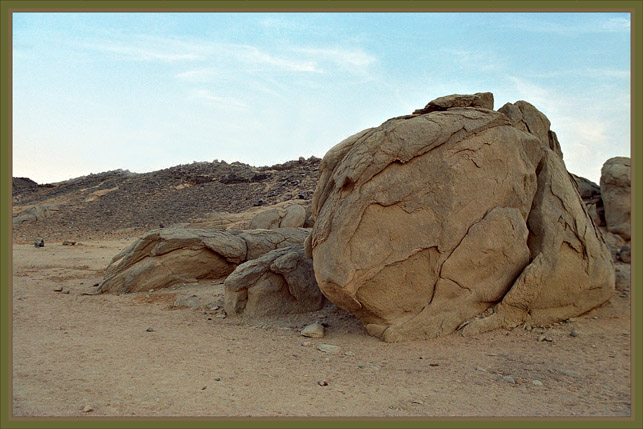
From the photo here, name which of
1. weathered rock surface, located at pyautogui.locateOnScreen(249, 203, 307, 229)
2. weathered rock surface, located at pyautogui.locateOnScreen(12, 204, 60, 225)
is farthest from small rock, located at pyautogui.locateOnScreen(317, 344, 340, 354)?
weathered rock surface, located at pyautogui.locateOnScreen(12, 204, 60, 225)

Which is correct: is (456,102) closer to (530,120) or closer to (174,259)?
(530,120)

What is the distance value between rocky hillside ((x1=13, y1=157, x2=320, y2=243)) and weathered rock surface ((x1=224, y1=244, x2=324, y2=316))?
13559 mm

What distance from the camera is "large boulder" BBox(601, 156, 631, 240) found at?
12.1 m

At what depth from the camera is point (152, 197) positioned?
2736 cm

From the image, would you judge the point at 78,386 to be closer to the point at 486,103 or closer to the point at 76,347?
the point at 76,347

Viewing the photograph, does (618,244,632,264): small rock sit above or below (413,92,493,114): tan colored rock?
below

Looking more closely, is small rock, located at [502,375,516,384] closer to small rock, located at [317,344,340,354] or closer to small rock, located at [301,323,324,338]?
small rock, located at [317,344,340,354]

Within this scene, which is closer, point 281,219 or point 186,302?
point 186,302

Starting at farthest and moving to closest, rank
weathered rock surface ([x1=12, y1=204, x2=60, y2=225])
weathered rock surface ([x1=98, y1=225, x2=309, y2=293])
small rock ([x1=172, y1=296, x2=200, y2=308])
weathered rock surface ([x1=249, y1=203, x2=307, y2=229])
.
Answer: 1. weathered rock surface ([x1=12, y1=204, x2=60, y2=225])
2. weathered rock surface ([x1=249, y1=203, x2=307, y2=229])
3. weathered rock surface ([x1=98, y1=225, x2=309, y2=293])
4. small rock ([x1=172, y1=296, x2=200, y2=308])

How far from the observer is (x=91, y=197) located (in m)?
28.4

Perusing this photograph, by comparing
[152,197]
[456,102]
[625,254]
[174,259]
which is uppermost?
[456,102]

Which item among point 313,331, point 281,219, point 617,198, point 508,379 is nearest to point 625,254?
point 617,198

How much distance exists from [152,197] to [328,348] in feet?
77.4

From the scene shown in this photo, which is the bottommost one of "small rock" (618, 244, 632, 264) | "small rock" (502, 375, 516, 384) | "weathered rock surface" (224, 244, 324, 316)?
"small rock" (502, 375, 516, 384)
